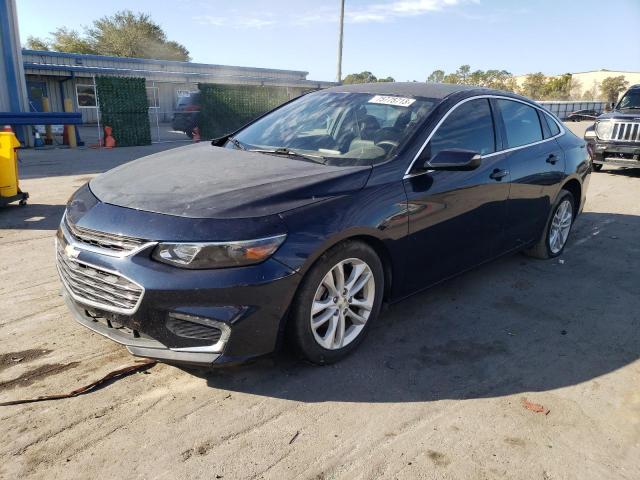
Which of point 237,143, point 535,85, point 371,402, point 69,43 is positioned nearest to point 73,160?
point 237,143

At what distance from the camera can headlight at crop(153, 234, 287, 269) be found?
267cm

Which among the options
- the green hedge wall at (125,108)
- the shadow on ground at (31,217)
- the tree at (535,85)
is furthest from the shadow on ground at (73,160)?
the tree at (535,85)

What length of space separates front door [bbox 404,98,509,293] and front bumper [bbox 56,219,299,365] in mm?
1179

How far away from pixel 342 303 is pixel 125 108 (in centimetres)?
1646

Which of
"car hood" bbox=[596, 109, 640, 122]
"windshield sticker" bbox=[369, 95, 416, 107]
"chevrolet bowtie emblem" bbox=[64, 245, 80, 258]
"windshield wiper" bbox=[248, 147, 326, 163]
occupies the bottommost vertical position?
"chevrolet bowtie emblem" bbox=[64, 245, 80, 258]

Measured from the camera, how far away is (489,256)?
4.50 metres

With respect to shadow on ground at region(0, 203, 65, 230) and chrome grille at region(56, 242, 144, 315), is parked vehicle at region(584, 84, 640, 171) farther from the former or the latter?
chrome grille at region(56, 242, 144, 315)

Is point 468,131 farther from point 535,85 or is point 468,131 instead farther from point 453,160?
point 535,85

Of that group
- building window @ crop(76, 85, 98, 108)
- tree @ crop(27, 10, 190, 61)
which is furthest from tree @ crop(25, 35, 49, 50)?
building window @ crop(76, 85, 98, 108)

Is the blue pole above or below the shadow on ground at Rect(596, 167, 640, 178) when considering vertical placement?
above

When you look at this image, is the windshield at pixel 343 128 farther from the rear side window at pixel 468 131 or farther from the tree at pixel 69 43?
the tree at pixel 69 43

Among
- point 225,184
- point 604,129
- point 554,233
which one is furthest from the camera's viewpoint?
point 604,129

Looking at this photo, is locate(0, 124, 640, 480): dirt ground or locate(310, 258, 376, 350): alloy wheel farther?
locate(310, 258, 376, 350): alloy wheel

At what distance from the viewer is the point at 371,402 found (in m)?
2.94
